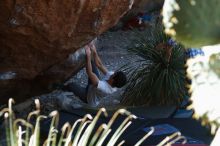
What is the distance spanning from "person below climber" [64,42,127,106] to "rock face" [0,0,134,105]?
1.23 m

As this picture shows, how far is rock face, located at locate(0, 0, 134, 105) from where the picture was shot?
15.9 ft

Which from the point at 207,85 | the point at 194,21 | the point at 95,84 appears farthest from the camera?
the point at 95,84

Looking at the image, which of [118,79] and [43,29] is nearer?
[43,29]

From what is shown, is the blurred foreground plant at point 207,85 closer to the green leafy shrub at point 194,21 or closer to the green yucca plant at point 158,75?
the green leafy shrub at point 194,21

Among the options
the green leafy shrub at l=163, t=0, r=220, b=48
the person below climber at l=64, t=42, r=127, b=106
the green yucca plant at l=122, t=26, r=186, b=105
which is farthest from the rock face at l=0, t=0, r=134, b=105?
the green leafy shrub at l=163, t=0, r=220, b=48

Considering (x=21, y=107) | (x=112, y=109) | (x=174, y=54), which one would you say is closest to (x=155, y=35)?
(x=174, y=54)

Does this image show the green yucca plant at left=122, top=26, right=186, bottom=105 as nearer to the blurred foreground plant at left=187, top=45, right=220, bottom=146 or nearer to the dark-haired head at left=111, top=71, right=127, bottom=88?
the dark-haired head at left=111, top=71, right=127, bottom=88

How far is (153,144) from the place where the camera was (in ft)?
16.7

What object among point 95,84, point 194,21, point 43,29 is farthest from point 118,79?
point 194,21

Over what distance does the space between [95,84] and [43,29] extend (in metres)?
2.30

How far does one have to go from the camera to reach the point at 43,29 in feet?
16.6

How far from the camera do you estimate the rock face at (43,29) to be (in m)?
4.83

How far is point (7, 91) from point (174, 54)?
8.37 feet

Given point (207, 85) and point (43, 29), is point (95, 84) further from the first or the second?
point (207, 85)
